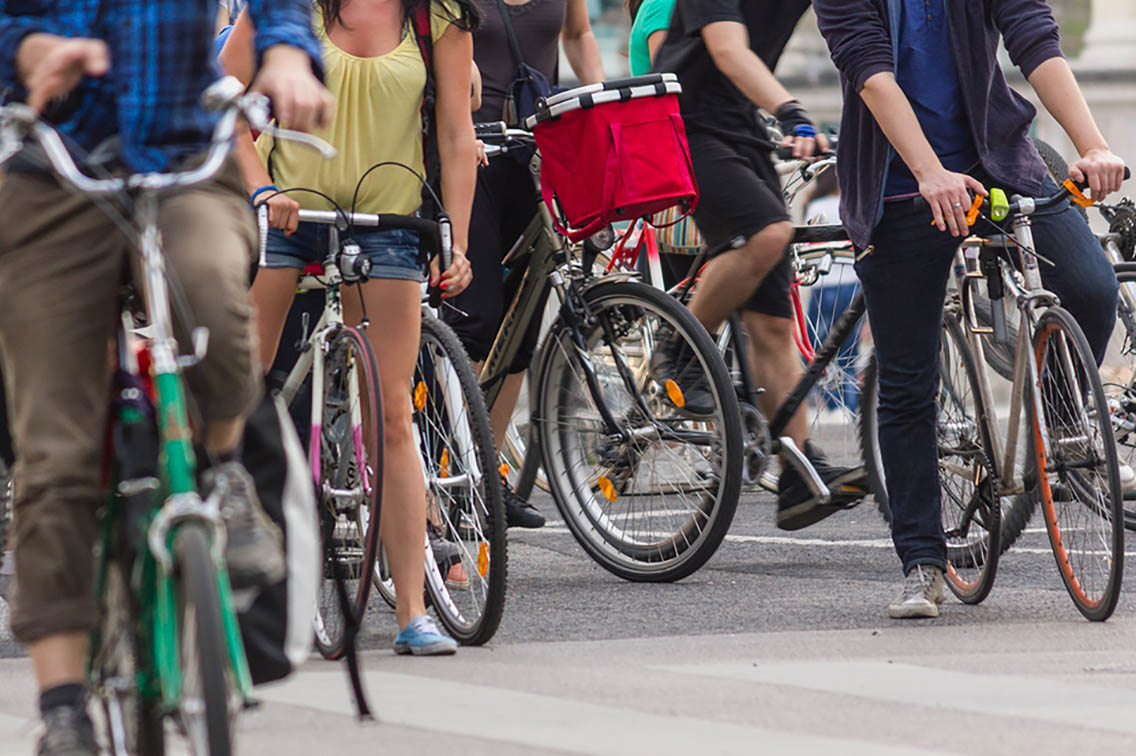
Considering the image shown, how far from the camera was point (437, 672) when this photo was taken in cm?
489

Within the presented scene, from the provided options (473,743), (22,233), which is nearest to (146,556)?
(22,233)

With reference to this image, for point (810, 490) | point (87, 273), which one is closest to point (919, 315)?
point (810, 490)

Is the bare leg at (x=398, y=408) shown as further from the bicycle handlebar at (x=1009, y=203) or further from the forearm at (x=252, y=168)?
the bicycle handlebar at (x=1009, y=203)

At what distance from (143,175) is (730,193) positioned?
356 centimetres

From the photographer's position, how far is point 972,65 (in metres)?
5.46

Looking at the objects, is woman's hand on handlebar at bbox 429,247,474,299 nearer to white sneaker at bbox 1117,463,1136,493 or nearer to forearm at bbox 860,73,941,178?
forearm at bbox 860,73,941,178

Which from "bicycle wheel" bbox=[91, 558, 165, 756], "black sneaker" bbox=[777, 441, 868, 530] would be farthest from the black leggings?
"bicycle wheel" bbox=[91, 558, 165, 756]

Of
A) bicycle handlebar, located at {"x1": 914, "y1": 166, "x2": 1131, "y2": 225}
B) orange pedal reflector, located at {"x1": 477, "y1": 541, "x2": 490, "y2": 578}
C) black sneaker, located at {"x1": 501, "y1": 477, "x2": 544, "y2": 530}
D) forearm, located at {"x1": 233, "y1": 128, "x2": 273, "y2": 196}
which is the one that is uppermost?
forearm, located at {"x1": 233, "y1": 128, "x2": 273, "y2": 196}

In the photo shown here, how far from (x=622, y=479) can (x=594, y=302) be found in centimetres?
55

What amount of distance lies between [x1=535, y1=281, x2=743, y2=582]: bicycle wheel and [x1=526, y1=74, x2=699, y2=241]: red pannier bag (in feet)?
0.83

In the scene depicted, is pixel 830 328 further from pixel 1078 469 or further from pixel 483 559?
pixel 483 559

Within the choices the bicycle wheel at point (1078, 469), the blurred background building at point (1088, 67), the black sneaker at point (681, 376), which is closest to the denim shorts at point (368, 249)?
the black sneaker at point (681, 376)

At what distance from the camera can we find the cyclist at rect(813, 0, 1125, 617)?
544 cm

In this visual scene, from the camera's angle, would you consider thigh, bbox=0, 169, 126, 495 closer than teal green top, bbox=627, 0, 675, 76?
Yes
